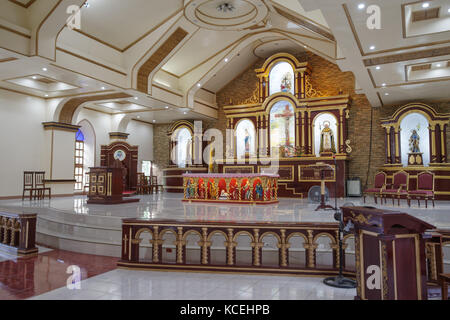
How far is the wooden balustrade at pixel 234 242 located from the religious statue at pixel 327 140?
9.01 m

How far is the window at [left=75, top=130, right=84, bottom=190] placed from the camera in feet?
45.5

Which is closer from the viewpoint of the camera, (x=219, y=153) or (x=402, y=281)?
(x=402, y=281)

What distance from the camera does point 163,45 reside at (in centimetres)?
1011

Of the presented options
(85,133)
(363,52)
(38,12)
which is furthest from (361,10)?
(85,133)

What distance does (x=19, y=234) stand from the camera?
5273mm

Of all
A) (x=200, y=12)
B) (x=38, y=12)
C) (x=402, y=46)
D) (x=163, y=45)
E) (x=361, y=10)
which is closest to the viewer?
(x=361, y=10)

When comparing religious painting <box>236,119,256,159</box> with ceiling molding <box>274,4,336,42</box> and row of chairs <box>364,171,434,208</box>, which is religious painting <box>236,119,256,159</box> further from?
row of chairs <box>364,171,434,208</box>

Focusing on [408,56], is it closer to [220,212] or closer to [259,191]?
[259,191]

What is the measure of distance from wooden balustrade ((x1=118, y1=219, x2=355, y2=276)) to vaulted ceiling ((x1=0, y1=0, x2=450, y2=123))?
12.0ft

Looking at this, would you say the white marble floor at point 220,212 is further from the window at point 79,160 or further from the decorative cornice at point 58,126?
the window at point 79,160

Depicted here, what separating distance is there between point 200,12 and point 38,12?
12.7ft

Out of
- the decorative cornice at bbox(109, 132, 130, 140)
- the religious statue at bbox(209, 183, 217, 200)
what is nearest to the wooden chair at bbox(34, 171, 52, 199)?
the decorative cornice at bbox(109, 132, 130, 140)

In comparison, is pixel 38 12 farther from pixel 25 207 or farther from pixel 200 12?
pixel 25 207
